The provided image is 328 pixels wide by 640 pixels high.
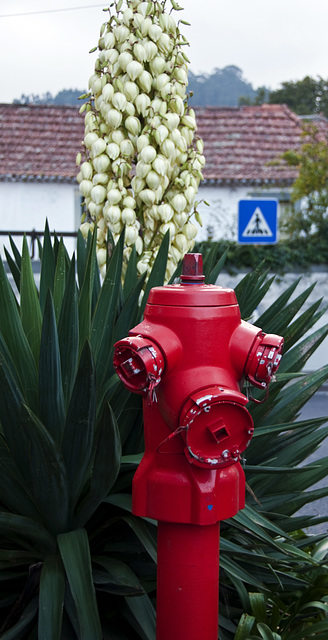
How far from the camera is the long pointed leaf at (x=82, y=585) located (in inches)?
65.5

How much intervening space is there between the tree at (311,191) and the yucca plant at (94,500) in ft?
33.5

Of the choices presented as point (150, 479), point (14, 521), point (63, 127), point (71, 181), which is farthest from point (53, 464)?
point (63, 127)

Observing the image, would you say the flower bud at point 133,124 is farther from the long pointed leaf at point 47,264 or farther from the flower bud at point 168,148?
the long pointed leaf at point 47,264

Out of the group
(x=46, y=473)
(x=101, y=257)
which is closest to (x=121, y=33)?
(x=101, y=257)

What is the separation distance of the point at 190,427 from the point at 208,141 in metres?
21.0

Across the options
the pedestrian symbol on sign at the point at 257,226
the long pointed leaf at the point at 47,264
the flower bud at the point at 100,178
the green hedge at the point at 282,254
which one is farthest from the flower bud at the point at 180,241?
the green hedge at the point at 282,254

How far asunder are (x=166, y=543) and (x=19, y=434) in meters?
0.59

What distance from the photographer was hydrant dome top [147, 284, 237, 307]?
149 cm

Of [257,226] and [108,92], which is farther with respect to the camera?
[257,226]

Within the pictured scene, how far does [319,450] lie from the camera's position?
6492 millimetres

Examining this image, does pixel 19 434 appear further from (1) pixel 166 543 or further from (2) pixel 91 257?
(2) pixel 91 257

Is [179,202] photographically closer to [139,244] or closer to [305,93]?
[139,244]

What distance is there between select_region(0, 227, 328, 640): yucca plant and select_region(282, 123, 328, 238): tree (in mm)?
10211

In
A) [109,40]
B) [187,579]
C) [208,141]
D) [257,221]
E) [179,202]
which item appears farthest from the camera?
[208,141]
